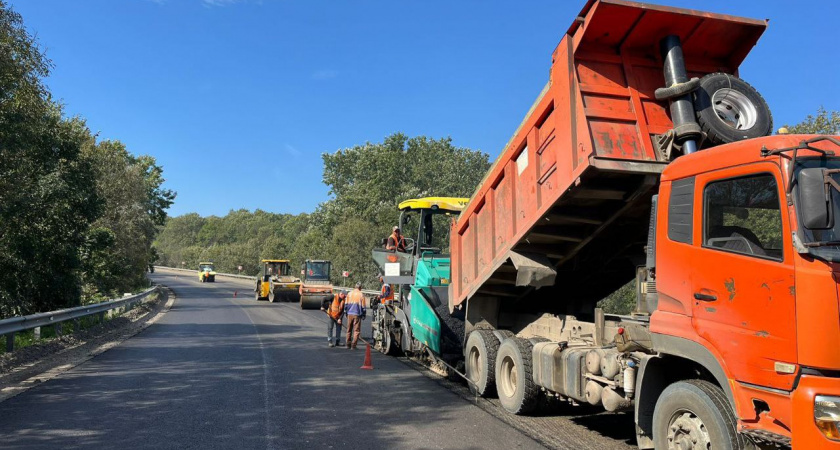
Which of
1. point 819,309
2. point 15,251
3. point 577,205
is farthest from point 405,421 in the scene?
point 15,251

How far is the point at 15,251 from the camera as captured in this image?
14062 millimetres

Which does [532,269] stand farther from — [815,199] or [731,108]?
[815,199]

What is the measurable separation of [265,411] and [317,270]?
71.5 ft

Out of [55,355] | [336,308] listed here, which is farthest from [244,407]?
[336,308]

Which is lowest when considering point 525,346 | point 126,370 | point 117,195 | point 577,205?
point 126,370

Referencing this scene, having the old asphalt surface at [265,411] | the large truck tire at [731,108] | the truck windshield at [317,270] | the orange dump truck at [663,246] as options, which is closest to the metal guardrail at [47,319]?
the old asphalt surface at [265,411]

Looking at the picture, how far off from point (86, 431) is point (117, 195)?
3001 cm

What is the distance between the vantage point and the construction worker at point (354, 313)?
13094 mm

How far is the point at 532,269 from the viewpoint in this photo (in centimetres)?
699

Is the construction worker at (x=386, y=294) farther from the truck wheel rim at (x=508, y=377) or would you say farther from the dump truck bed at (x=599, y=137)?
the dump truck bed at (x=599, y=137)

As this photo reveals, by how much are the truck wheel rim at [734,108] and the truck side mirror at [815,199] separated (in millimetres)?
1783

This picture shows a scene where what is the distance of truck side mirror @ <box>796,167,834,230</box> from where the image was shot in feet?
10.9

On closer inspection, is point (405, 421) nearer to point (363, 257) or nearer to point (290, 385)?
point (290, 385)

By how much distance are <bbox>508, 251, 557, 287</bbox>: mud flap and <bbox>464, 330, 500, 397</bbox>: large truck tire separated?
4.26ft
